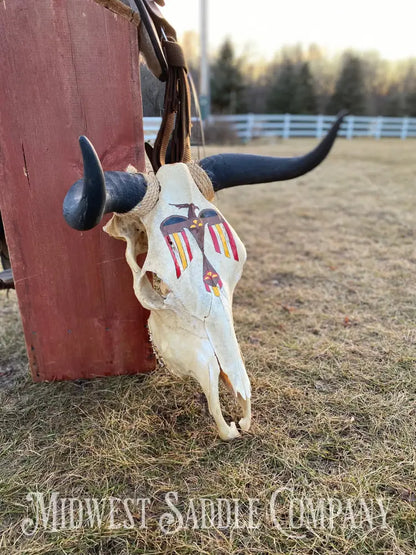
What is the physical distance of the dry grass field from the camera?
1.45m

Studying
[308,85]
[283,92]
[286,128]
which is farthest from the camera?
[283,92]

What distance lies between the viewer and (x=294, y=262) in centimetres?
408

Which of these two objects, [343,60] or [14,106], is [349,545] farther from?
[343,60]

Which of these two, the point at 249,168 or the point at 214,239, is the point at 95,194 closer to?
the point at 214,239

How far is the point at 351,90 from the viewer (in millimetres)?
28297

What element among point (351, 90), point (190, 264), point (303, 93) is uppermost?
point (351, 90)

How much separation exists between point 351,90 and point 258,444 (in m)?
31.3

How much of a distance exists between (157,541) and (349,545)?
25.7 inches

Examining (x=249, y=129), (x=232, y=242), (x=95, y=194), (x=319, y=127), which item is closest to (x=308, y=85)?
(x=319, y=127)

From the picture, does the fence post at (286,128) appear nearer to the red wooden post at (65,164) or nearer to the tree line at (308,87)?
the tree line at (308,87)

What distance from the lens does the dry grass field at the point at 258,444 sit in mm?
A: 1445

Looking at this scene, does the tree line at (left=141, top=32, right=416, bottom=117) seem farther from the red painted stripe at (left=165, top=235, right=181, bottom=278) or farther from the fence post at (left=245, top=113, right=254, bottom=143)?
the red painted stripe at (left=165, top=235, right=181, bottom=278)

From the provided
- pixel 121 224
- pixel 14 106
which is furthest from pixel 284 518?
pixel 14 106

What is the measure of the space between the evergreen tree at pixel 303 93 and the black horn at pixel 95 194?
2885 centimetres
